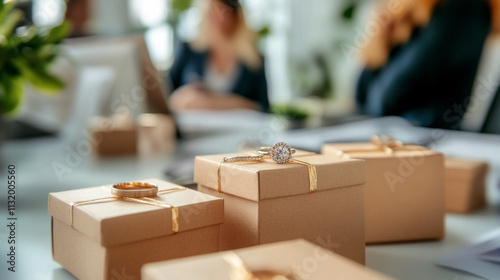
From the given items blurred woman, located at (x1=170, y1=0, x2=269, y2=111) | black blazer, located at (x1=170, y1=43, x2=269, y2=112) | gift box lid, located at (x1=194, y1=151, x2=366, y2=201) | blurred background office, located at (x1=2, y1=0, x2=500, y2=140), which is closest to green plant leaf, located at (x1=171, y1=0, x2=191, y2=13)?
blurred background office, located at (x1=2, y1=0, x2=500, y2=140)

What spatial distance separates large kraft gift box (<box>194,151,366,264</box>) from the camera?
419 mm

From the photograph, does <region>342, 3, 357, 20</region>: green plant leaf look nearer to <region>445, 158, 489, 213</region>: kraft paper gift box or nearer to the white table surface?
the white table surface

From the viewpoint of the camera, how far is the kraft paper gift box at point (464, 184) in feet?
2.19

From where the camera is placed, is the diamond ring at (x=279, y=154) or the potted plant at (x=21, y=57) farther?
the potted plant at (x=21, y=57)

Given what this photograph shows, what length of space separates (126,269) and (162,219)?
0.05 meters

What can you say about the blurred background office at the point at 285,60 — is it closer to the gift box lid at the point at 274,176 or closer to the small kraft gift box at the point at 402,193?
the small kraft gift box at the point at 402,193

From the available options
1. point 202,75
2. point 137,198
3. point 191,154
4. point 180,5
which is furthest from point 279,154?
point 180,5

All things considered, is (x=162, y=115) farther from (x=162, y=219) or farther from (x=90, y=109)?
(x=162, y=219)

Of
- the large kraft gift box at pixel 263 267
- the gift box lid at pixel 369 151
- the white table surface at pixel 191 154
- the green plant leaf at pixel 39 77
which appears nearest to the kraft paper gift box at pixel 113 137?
the white table surface at pixel 191 154

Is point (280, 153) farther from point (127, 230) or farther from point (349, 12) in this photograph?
point (349, 12)

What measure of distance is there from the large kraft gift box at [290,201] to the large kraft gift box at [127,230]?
2 centimetres

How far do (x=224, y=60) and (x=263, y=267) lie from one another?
2.34 metres

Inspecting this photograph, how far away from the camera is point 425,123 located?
1.21m

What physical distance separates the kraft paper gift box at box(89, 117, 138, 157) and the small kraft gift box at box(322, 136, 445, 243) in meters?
0.76
